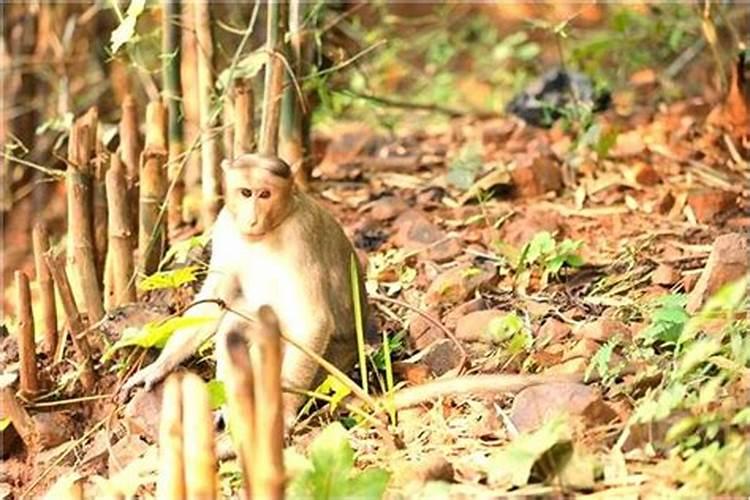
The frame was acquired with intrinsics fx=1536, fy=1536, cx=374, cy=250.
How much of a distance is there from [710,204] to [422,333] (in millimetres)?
1192

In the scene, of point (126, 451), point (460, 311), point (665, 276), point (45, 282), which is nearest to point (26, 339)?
point (45, 282)

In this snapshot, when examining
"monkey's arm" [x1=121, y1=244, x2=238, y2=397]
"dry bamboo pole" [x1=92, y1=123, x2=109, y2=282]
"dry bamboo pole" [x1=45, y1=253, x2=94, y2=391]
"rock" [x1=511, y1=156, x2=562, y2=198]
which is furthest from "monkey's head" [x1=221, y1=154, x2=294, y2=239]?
"rock" [x1=511, y1=156, x2=562, y2=198]

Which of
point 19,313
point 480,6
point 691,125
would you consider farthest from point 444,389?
point 480,6

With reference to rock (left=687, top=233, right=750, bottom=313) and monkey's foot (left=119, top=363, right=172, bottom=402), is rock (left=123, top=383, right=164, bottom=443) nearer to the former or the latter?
monkey's foot (left=119, top=363, right=172, bottom=402)

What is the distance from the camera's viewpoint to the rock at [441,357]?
3.82m

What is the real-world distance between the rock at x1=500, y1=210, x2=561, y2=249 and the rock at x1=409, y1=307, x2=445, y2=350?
0.62m

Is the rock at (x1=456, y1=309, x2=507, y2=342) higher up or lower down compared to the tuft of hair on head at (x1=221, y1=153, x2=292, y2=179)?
lower down

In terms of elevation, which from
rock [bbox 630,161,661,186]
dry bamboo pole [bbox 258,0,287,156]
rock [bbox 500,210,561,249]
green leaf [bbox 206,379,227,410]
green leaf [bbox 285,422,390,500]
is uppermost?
dry bamboo pole [bbox 258,0,287,156]

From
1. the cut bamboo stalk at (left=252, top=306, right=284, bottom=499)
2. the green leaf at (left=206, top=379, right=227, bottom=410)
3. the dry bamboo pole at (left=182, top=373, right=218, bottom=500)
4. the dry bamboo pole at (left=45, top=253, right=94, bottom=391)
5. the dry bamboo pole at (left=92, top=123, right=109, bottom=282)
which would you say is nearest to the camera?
the cut bamboo stalk at (left=252, top=306, right=284, bottom=499)

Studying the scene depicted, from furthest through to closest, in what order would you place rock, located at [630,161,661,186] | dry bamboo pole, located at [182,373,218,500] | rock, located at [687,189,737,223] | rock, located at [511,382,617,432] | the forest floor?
1. rock, located at [630,161,661,186]
2. rock, located at [687,189,737,223]
3. rock, located at [511,382,617,432]
4. the forest floor
5. dry bamboo pole, located at [182,373,218,500]

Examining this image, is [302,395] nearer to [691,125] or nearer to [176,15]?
[176,15]

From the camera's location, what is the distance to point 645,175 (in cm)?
509

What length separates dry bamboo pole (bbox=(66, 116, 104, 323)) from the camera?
418 centimetres

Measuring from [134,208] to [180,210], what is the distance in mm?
373
